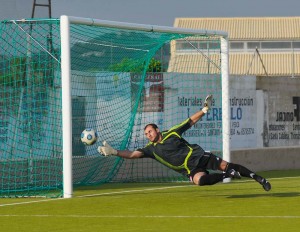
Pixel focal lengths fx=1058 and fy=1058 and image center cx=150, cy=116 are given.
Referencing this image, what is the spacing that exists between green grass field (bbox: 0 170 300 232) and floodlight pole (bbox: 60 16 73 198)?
1.17ft

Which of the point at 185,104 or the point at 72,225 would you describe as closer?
the point at 72,225

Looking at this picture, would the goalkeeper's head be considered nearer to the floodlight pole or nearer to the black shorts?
the black shorts

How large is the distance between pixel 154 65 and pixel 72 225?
13275 mm

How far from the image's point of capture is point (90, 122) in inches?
919

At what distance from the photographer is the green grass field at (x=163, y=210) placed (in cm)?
1441

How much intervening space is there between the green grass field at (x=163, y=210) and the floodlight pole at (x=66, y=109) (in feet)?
1.17

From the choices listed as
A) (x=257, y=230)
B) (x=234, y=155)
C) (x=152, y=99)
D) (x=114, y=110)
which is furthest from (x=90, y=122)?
(x=257, y=230)

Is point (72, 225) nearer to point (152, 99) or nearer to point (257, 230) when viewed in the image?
point (257, 230)

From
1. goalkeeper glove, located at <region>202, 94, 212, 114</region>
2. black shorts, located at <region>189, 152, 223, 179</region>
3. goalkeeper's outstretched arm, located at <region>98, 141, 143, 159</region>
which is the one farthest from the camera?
goalkeeper glove, located at <region>202, 94, 212, 114</region>

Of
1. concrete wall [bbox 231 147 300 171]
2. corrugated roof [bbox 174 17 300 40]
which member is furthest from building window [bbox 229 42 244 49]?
concrete wall [bbox 231 147 300 171]

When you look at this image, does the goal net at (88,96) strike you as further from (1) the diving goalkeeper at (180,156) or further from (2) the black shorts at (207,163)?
(2) the black shorts at (207,163)

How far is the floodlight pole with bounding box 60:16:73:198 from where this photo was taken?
62.4ft

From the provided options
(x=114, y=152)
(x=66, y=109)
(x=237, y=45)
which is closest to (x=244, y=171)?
(x=114, y=152)

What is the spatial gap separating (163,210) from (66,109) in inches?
139
